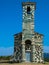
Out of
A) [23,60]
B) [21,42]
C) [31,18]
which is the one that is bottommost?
[23,60]

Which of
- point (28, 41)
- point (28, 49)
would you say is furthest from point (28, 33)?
point (28, 49)

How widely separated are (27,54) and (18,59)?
4.79 ft

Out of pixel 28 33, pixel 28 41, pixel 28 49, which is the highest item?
pixel 28 33

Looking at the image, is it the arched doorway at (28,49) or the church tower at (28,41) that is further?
the church tower at (28,41)

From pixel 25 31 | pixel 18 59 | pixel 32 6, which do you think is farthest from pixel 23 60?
pixel 32 6

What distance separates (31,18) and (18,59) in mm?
6011

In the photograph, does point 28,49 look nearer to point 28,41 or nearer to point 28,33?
point 28,41

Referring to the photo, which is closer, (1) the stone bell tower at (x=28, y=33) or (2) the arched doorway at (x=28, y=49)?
(2) the arched doorway at (x=28, y=49)

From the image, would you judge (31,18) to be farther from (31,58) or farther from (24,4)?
(31,58)

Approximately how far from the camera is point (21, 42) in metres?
37.2

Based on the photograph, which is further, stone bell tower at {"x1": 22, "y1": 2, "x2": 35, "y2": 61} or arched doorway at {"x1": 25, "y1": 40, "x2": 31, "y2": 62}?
stone bell tower at {"x1": 22, "y1": 2, "x2": 35, "y2": 61}

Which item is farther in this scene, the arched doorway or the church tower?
the church tower

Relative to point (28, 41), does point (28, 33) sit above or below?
above

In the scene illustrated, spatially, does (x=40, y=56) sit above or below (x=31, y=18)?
below
